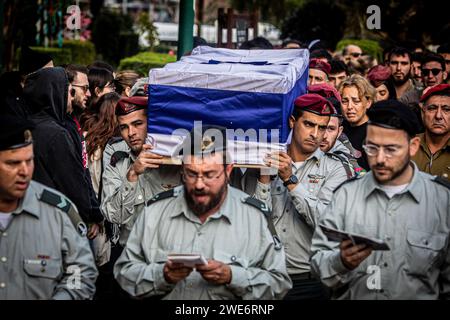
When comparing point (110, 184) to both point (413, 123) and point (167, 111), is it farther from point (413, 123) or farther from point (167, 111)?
point (413, 123)

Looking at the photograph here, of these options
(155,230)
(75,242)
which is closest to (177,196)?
(155,230)

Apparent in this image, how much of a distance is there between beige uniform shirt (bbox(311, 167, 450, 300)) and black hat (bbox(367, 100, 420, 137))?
303 mm

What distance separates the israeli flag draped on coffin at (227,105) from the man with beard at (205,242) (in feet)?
2.85

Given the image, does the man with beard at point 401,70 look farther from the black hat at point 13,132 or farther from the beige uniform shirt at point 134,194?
the black hat at point 13,132

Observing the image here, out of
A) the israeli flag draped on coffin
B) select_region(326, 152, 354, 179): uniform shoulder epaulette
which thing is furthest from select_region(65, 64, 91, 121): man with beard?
select_region(326, 152, 354, 179): uniform shoulder epaulette

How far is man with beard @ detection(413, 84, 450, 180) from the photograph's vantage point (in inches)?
293

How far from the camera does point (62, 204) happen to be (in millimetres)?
5137

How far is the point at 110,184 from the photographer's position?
23.0ft

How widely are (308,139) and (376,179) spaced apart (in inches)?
53.8

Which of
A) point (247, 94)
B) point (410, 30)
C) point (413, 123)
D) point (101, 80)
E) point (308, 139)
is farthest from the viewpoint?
point (410, 30)

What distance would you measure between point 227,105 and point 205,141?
853mm

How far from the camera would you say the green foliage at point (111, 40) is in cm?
2964

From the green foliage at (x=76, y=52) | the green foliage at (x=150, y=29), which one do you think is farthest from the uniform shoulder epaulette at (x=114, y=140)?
the green foliage at (x=150, y=29)
